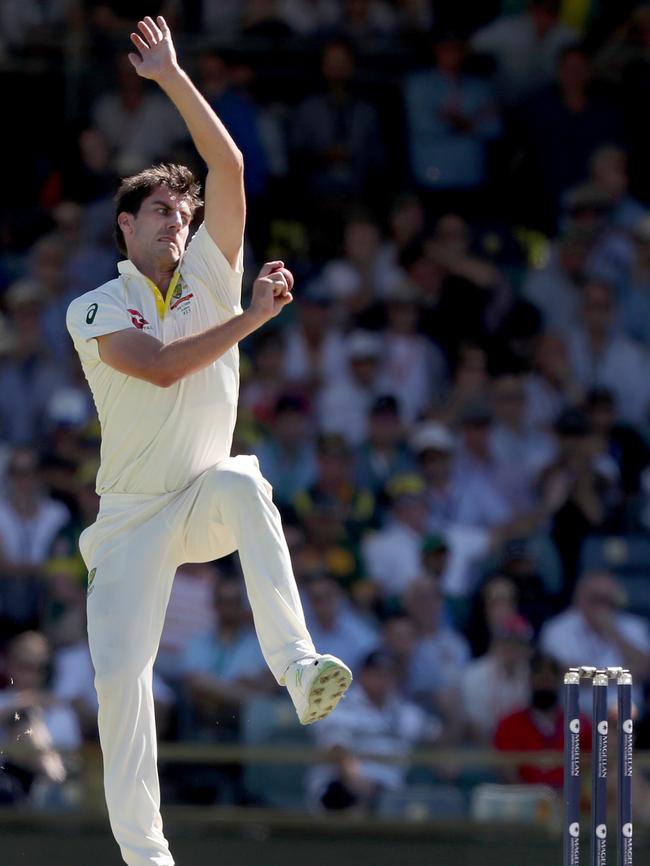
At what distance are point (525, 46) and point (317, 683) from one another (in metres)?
7.82

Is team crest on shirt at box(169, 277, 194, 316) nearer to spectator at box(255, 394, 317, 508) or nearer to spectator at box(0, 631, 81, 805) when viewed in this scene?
spectator at box(0, 631, 81, 805)

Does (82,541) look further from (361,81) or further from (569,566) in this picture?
(361,81)

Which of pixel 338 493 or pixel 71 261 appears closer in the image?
pixel 338 493

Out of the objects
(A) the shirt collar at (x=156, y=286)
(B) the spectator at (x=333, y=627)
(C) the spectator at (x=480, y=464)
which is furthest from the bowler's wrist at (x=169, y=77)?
(C) the spectator at (x=480, y=464)

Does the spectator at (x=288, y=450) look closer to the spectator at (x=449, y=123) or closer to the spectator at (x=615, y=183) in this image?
the spectator at (x=449, y=123)

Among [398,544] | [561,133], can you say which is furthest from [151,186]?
[561,133]

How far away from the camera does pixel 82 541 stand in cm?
596

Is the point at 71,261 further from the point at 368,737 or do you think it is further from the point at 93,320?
the point at 93,320

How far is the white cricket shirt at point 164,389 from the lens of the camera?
19.2 feet

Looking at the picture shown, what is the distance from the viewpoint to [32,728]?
8719mm

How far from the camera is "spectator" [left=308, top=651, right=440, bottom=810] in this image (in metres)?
Answer: 8.49

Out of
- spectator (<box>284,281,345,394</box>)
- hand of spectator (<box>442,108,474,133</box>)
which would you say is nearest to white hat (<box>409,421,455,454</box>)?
spectator (<box>284,281,345,394</box>)

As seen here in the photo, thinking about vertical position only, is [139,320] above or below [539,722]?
above

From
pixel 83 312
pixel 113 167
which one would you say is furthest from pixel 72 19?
pixel 83 312
